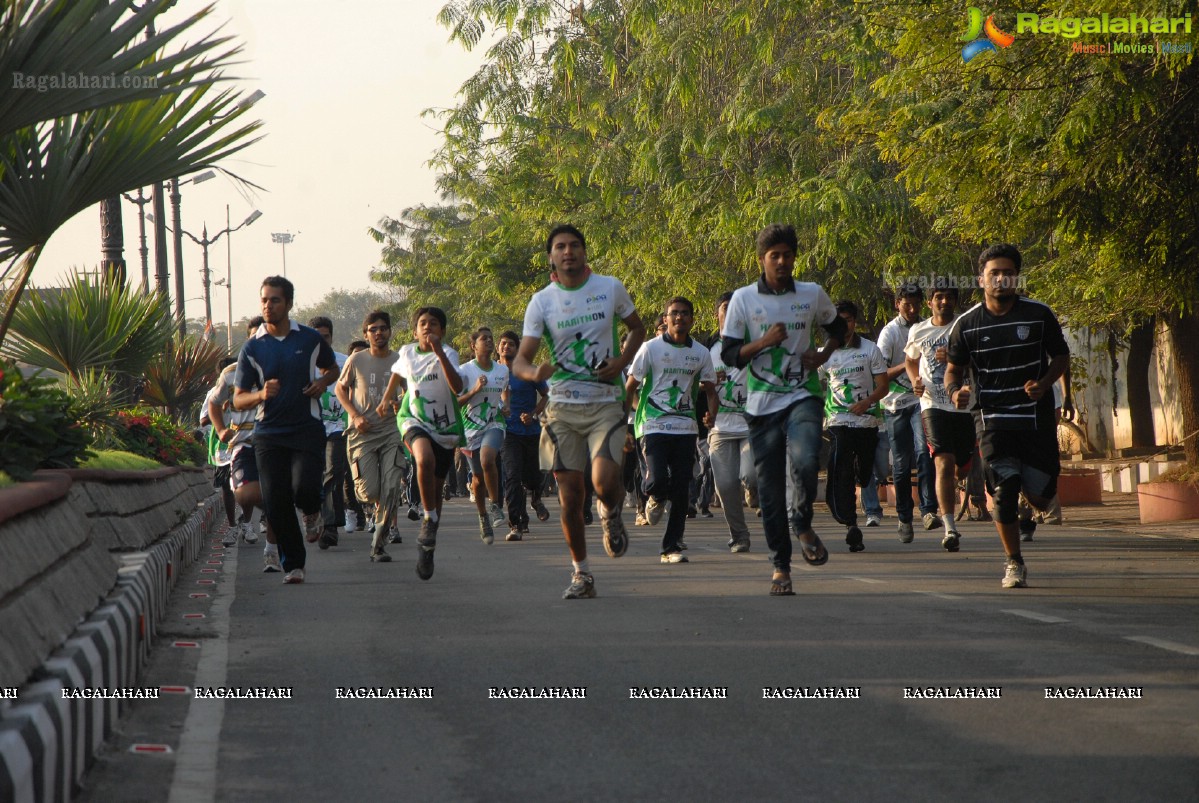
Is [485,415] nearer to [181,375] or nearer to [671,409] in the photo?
[671,409]

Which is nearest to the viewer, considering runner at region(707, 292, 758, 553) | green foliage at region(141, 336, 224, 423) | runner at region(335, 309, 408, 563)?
runner at region(707, 292, 758, 553)

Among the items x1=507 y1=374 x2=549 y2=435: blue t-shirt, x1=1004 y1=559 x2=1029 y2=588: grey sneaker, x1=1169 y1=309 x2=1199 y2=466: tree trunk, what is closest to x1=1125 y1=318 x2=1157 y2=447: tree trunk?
x1=1169 y1=309 x2=1199 y2=466: tree trunk

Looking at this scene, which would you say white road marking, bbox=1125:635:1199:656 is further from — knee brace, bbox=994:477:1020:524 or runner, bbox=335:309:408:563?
runner, bbox=335:309:408:563

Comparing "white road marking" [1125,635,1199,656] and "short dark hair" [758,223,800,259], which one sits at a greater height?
"short dark hair" [758,223,800,259]

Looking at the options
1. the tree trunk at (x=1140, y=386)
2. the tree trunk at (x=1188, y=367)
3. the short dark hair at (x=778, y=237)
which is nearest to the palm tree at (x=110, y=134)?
the short dark hair at (x=778, y=237)

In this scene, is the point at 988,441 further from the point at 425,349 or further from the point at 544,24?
the point at 544,24

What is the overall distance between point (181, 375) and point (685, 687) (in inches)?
734

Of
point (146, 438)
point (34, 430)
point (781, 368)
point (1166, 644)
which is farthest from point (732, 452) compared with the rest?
point (34, 430)

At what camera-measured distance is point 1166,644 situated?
6.80 m

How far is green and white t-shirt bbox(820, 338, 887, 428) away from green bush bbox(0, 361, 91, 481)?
6.97m

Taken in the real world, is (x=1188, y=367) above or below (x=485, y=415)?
above

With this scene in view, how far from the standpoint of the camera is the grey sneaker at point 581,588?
9227mm

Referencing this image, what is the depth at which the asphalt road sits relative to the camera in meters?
4.60

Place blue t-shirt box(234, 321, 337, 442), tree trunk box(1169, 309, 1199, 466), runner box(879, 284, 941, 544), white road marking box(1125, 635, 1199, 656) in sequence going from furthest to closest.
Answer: tree trunk box(1169, 309, 1199, 466), runner box(879, 284, 941, 544), blue t-shirt box(234, 321, 337, 442), white road marking box(1125, 635, 1199, 656)
